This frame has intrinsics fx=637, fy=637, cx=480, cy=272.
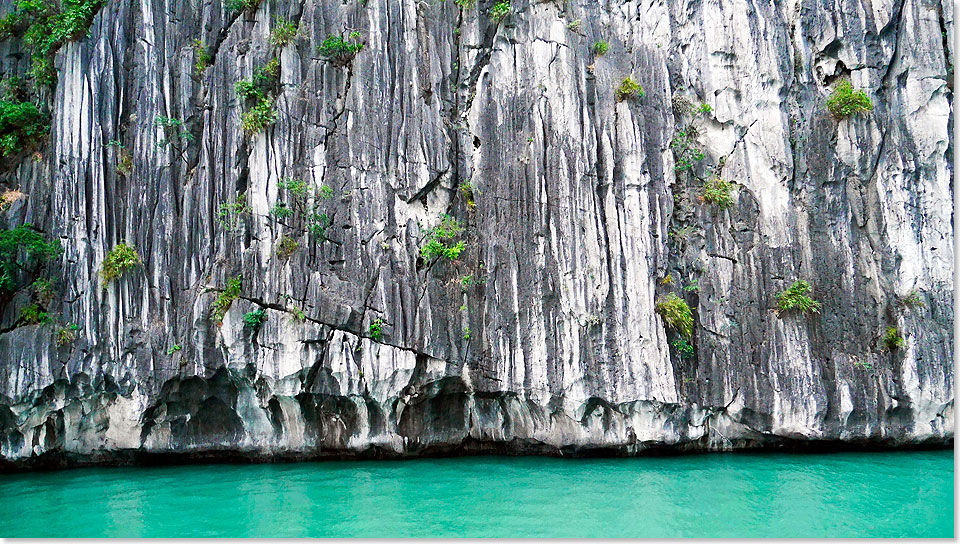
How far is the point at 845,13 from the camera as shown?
15305 mm

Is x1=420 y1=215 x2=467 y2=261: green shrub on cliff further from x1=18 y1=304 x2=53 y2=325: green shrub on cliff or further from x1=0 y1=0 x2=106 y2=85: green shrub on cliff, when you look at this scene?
x1=0 y1=0 x2=106 y2=85: green shrub on cliff

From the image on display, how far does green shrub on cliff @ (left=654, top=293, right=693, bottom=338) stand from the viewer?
44.8 feet

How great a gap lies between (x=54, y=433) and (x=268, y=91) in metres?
8.88

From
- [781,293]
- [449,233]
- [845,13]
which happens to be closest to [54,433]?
[449,233]

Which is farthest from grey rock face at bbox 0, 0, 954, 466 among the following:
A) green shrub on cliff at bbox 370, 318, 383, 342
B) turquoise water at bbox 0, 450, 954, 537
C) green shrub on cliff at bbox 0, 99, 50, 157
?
turquoise water at bbox 0, 450, 954, 537

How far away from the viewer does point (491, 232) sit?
14.3 metres

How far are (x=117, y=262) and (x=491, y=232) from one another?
813 cm

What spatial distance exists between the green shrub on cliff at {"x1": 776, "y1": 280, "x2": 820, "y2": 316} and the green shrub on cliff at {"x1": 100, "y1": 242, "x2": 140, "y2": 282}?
14112 mm

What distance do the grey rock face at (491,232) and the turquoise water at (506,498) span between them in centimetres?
76

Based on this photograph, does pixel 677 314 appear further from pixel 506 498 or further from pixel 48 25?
pixel 48 25

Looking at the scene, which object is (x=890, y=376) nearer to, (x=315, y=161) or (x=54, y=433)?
(x=315, y=161)

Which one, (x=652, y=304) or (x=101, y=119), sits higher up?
(x=101, y=119)

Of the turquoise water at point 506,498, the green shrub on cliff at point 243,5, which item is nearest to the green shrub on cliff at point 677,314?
the turquoise water at point 506,498

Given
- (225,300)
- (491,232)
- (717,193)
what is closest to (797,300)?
(717,193)
